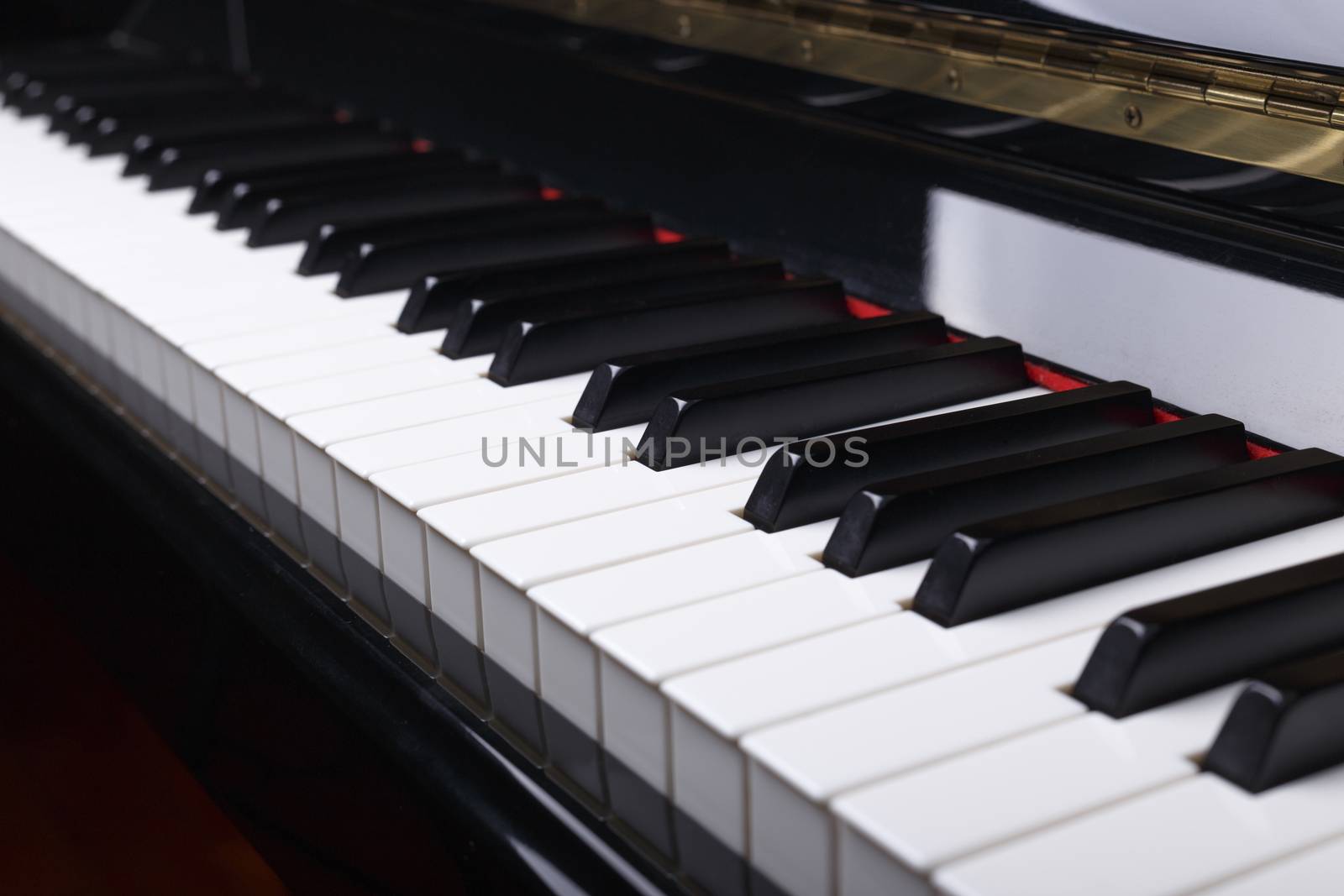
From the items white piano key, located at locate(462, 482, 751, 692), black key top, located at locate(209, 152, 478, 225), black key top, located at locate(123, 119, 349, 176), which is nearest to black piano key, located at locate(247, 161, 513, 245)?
black key top, located at locate(209, 152, 478, 225)

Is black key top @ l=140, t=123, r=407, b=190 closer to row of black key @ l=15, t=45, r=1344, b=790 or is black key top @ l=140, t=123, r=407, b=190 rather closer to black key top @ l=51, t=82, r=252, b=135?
row of black key @ l=15, t=45, r=1344, b=790

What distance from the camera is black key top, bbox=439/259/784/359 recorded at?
52.2 inches

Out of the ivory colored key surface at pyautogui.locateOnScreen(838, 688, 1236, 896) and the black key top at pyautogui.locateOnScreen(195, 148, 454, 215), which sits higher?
the black key top at pyautogui.locateOnScreen(195, 148, 454, 215)

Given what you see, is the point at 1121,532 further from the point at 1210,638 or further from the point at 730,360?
the point at 730,360

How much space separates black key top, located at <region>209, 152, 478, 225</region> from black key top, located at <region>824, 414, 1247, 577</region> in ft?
3.34

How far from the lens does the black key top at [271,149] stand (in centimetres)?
196

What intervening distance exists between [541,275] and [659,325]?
0.65 ft

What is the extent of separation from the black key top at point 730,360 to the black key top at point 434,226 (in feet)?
1.49

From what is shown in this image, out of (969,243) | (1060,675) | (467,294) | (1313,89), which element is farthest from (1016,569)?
(467,294)

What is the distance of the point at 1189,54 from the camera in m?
1.05

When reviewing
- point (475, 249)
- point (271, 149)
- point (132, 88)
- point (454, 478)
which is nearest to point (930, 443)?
point (454, 478)

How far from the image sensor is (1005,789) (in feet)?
2.23

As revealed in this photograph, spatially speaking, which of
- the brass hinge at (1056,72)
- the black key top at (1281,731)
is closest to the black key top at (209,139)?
the brass hinge at (1056,72)

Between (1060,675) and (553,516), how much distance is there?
36cm
